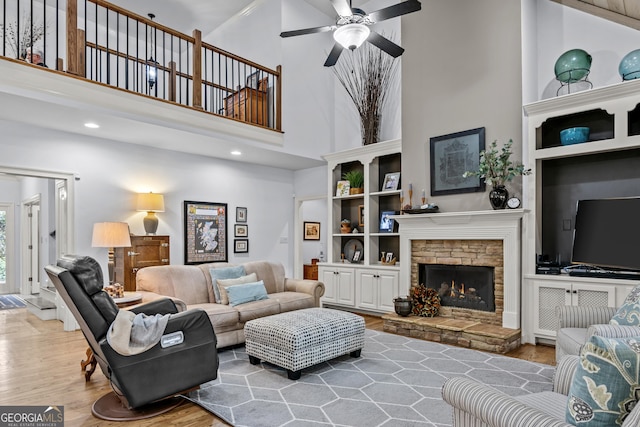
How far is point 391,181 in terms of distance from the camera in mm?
5910

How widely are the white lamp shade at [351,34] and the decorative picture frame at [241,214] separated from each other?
4.09 metres

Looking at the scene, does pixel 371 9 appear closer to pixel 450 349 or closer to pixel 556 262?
pixel 556 262

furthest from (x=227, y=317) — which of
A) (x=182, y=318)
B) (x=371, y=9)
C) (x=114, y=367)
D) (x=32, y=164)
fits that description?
(x=371, y=9)

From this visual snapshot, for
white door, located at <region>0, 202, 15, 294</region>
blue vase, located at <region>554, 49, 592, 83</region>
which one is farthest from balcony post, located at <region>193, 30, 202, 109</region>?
white door, located at <region>0, 202, 15, 294</region>

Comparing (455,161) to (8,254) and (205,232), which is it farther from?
(8,254)

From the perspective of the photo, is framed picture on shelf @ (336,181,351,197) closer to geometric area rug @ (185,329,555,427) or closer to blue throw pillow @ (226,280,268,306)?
blue throw pillow @ (226,280,268,306)

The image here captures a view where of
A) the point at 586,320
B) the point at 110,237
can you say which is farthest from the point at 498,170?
the point at 110,237

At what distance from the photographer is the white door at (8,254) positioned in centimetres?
833

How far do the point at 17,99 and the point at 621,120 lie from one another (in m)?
5.89

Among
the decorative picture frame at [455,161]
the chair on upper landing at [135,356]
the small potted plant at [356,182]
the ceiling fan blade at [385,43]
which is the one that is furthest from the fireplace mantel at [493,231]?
the chair on upper landing at [135,356]

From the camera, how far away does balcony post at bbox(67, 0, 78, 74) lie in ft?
13.3

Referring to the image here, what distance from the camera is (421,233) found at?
505 cm

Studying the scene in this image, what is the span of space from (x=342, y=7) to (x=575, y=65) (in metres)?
2.59

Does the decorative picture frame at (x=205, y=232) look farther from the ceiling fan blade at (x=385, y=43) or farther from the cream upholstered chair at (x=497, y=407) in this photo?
the cream upholstered chair at (x=497, y=407)
